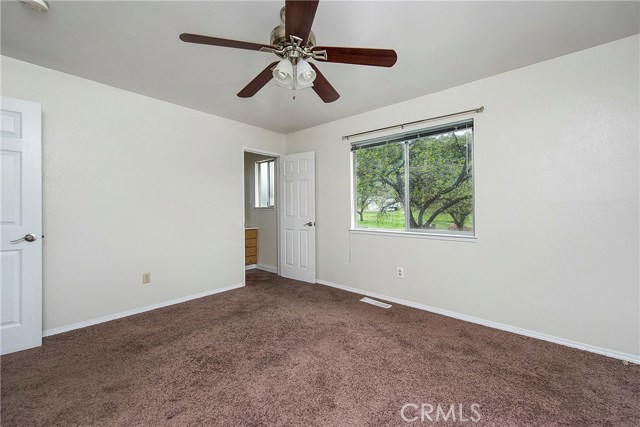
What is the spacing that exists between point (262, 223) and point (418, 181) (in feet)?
9.99

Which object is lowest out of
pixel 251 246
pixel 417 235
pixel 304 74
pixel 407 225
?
pixel 251 246

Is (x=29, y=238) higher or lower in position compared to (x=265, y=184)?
lower

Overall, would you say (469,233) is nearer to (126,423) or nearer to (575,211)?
(575,211)

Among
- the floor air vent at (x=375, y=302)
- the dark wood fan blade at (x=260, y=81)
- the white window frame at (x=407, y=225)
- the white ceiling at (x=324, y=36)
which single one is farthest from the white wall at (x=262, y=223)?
the dark wood fan blade at (x=260, y=81)

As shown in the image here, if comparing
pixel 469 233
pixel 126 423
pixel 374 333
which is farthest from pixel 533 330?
pixel 126 423

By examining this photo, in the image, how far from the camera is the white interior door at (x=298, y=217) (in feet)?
13.4

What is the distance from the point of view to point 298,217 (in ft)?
14.0

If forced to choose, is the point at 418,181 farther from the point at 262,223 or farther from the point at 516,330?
the point at 262,223

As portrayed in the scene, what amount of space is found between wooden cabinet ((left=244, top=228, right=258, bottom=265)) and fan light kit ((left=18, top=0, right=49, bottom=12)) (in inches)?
147

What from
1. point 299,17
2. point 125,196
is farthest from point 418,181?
point 125,196

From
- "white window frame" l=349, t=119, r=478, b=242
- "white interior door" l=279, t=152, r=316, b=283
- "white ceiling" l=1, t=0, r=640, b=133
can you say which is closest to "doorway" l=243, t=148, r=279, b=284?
"white interior door" l=279, t=152, r=316, b=283

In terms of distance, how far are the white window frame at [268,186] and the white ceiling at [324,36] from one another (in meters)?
2.35

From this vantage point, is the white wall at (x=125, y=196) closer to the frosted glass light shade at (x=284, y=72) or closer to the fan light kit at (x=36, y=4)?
the fan light kit at (x=36, y=4)

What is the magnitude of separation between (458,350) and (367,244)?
1631 millimetres
